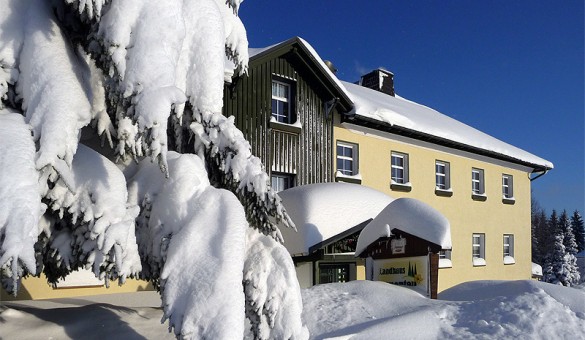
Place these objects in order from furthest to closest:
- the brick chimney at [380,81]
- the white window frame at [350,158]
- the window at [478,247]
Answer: the brick chimney at [380,81] < the window at [478,247] < the white window frame at [350,158]

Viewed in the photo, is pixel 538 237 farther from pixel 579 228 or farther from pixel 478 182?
pixel 478 182

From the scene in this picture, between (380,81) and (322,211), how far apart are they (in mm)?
13070

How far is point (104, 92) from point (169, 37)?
0.91m

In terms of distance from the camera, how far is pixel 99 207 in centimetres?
367

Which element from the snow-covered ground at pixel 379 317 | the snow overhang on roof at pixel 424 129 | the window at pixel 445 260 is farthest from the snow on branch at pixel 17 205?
the window at pixel 445 260

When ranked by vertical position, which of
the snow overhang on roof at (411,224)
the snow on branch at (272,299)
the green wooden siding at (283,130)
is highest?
the green wooden siding at (283,130)

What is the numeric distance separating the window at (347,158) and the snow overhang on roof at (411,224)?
5648mm

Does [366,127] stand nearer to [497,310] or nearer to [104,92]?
[497,310]

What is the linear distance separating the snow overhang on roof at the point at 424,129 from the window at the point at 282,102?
6.33ft

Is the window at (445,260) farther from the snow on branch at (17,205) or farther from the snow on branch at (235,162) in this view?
the snow on branch at (17,205)

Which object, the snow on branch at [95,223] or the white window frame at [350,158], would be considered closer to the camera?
the snow on branch at [95,223]

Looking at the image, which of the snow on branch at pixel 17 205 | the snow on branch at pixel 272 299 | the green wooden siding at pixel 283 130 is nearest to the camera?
the snow on branch at pixel 17 205

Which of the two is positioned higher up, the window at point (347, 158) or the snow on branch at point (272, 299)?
the window at point (347, 158)

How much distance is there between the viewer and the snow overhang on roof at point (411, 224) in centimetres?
895
